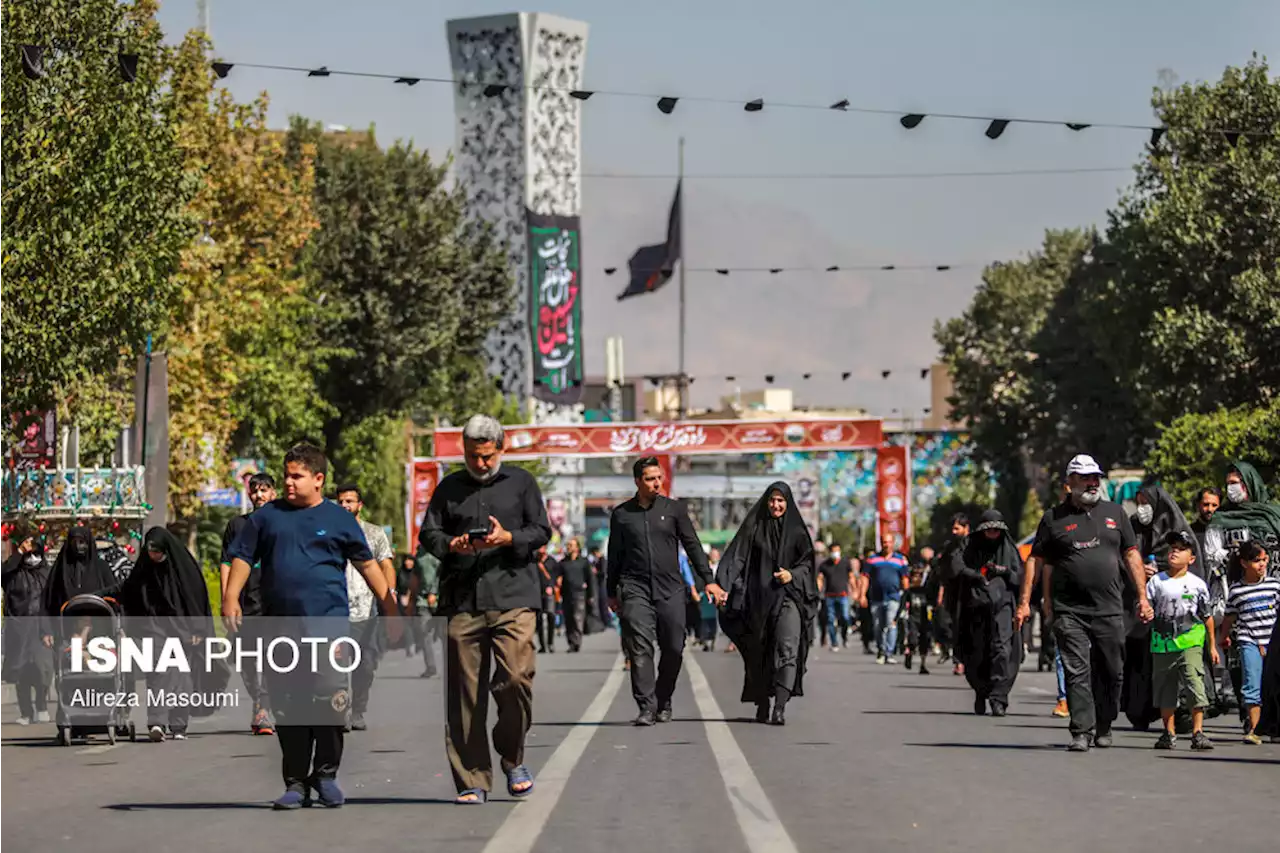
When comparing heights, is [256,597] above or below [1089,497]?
below

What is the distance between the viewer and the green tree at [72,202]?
2756 centimetres

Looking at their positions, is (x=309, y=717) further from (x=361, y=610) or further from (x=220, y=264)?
(x=220, y=264)

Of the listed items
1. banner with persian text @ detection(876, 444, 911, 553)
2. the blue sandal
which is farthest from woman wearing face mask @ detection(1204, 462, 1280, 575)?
banner with persian text @ detection(876, 444, 911, 553)

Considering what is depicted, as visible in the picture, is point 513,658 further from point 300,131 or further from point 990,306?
point 990,306

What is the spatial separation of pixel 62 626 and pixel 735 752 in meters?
5.62

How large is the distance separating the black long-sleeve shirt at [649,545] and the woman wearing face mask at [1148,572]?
316cm

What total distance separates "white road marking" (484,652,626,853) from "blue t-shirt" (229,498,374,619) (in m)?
1.35

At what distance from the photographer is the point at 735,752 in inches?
581

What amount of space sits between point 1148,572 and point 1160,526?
2.14ft

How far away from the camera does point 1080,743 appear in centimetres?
1513

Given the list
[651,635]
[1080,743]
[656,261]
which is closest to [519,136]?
[656,261]

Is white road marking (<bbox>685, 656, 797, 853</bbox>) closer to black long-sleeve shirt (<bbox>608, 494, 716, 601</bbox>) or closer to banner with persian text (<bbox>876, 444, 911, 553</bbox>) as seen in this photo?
black long-sleeve shirt (<bbox>608, 494, 716, 601</bbox>)

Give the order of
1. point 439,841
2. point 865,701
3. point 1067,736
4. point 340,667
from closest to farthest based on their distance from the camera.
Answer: point 439,841
point 340,667
point 1067,736
point 865,701

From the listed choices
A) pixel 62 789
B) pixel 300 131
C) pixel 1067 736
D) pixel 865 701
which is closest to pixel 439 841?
pixel 62 789
